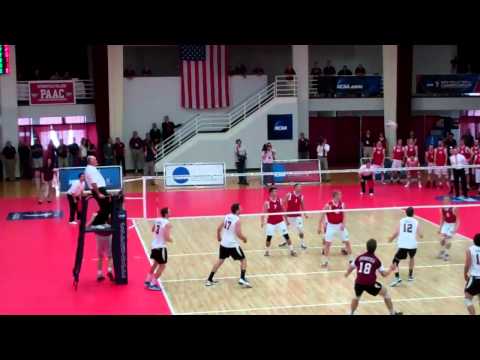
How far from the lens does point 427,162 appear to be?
29391mm

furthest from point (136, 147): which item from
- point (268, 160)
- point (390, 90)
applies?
point (390, 90)

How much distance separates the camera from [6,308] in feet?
44.0

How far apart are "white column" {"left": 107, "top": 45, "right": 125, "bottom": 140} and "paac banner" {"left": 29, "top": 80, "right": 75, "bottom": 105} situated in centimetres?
188

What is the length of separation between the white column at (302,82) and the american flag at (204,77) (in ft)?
11.4

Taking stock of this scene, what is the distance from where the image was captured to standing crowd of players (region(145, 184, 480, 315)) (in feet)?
39.0

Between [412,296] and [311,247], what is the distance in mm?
4761

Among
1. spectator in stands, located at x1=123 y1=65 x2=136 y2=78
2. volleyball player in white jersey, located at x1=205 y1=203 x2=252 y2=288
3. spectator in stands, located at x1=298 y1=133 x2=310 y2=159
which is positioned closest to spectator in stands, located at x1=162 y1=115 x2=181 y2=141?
spectator in stands, located at x1=123 y1=65 x2=136 y2=78

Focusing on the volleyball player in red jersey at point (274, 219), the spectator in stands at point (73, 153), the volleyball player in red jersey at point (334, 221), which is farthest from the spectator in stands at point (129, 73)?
the volleyball player in red jersey at point (334, 221)

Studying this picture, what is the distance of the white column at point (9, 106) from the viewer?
107 ft

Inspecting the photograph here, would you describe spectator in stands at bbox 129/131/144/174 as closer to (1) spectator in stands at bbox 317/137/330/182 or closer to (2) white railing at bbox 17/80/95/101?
(2) white railing at bbox 17/80/95/101

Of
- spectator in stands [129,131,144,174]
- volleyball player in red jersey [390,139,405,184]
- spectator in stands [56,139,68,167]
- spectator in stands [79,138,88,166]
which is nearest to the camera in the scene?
volleyball player in red jersey [390,139,405,184]

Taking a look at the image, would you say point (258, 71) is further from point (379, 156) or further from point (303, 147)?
point (379, 156)
